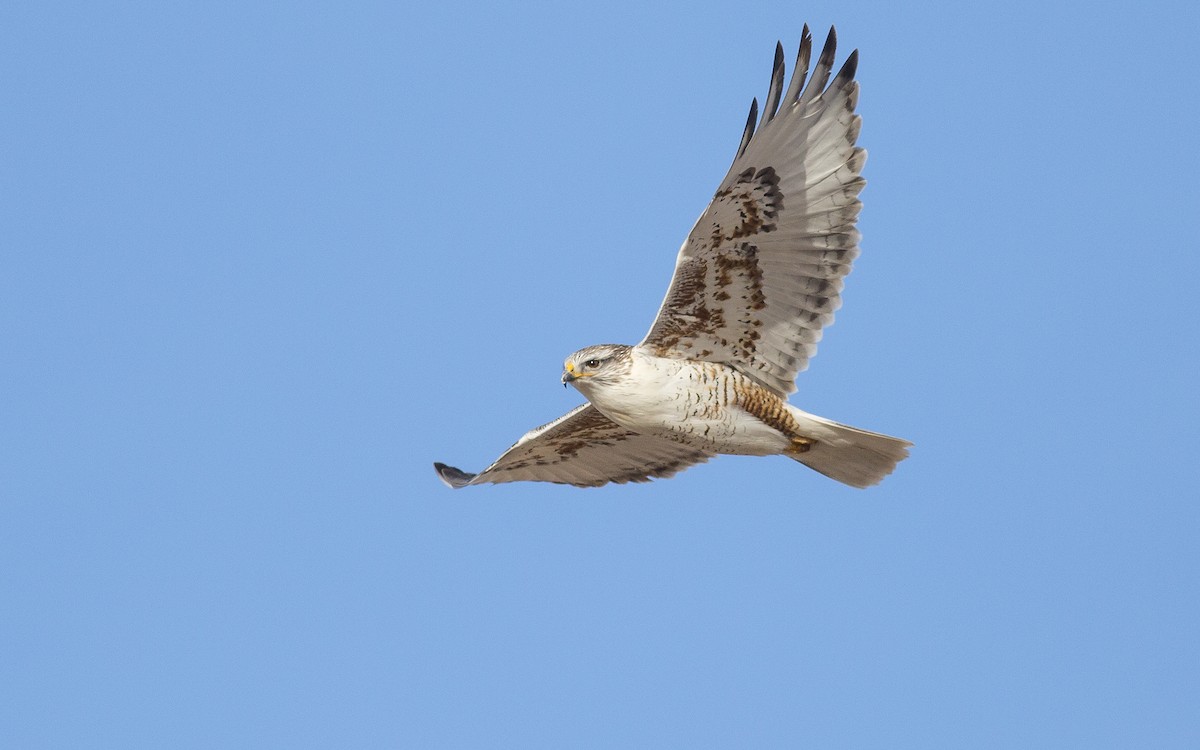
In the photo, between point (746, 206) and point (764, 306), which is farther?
point (764, 306)

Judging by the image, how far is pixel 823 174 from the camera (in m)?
10.6

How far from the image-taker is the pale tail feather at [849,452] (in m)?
11.2

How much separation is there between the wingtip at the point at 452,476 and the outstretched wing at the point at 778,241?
2.33 metres

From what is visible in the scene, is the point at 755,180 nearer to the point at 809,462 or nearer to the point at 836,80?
the point at 836,80

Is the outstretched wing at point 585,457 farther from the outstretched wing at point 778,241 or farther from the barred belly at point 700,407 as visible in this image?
the outstretched wing at point 778,241

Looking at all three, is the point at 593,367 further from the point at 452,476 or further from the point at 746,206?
the point at 452,476

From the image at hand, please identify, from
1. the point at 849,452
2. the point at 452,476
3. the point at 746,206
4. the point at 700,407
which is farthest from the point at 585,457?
the point at 746,206

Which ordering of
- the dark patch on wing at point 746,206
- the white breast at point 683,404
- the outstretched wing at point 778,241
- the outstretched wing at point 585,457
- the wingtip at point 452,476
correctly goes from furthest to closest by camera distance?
the wingtip at point 452,476 → the outstretched wing at point 585,457 → the white breast at point 683,404 → the dark patch on wing at point 746,206 → the outstretched wing at point 778,241

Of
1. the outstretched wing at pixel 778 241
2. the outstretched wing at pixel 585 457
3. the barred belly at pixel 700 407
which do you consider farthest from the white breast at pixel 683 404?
the outstretched wing at pixel 585 457

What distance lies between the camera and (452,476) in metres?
12.9

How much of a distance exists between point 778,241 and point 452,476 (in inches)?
141

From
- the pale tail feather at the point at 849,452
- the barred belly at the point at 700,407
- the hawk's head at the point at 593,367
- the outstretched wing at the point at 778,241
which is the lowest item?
the pale tail feather at the point at 849,452

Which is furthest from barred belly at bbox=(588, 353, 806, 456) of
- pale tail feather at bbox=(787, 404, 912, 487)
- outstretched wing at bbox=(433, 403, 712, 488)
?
outstretched wing at bbox=(433, 403, 712, 488)

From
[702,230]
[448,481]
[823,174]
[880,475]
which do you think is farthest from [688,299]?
[448,481]
